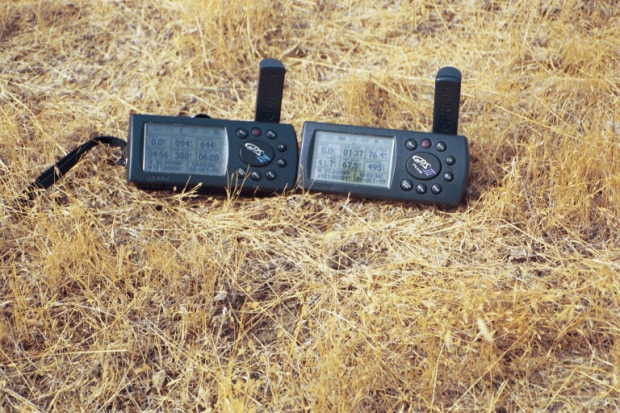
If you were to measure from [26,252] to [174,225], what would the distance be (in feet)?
1.76

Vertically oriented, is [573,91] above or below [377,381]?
above

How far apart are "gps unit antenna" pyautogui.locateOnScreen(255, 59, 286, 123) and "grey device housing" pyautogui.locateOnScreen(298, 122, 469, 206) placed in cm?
16

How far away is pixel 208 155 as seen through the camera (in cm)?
326

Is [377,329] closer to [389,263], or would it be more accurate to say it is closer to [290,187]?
[389,263]

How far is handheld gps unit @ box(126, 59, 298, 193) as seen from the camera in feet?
10.6

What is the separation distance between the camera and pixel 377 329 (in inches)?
104

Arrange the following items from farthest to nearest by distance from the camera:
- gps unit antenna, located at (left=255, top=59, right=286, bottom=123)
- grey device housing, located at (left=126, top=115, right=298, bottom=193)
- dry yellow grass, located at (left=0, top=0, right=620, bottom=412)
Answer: gps unit antenna, located at (left=255, top=59, right=286, bottom=123) < grey device housing, located at (left=126, top=115, right=298, bottom=193) < dry yellow grass, located at (left=0, top=0, right=620, bottom=412)

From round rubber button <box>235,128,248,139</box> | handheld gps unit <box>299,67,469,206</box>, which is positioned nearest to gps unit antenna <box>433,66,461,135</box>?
handheld gps unit <box>299,67,469,206</box>

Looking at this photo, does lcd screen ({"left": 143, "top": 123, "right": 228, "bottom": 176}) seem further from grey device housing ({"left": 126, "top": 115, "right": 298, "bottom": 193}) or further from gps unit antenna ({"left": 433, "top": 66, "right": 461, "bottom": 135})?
gps unit antenna ({"left": 433, "top": 66, "right": 461, "bottom": 135})

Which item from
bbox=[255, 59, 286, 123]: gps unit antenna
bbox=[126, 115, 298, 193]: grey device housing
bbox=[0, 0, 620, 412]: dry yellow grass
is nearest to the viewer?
bbox=[0, 0, 620, 412]: dry yellow grass

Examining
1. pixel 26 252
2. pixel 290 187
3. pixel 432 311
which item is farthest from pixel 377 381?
pixel 26 252

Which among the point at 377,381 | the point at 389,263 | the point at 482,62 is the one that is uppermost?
the point at 482,62

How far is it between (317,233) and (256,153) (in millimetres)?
399

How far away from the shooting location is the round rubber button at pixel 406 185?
3.26 m
